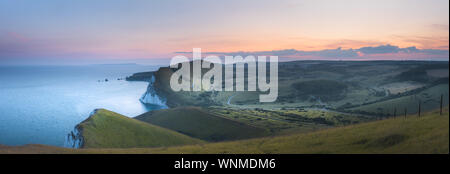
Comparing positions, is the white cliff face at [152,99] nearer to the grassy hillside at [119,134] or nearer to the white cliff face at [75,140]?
the grassy hillside at [119,134]

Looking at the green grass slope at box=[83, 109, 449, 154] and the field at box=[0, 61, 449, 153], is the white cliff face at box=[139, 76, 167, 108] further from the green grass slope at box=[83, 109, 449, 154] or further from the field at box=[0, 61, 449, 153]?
the green grass slope at box=[83, 109, 449, 154]

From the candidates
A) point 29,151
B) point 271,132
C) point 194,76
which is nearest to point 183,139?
point 271,132

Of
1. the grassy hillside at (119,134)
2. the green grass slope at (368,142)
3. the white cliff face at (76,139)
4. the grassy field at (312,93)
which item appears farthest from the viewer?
the grassy field at (312,93)

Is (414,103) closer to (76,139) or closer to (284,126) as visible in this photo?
(284,126)

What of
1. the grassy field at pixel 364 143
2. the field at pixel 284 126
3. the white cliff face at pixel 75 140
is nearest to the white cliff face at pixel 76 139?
the white cliff face at pixel 75 140

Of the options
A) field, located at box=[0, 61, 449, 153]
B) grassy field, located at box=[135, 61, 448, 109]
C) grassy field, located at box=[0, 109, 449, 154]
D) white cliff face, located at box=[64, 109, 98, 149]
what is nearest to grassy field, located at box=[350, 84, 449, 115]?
field, located at box=[0, 61, 449, 153]
